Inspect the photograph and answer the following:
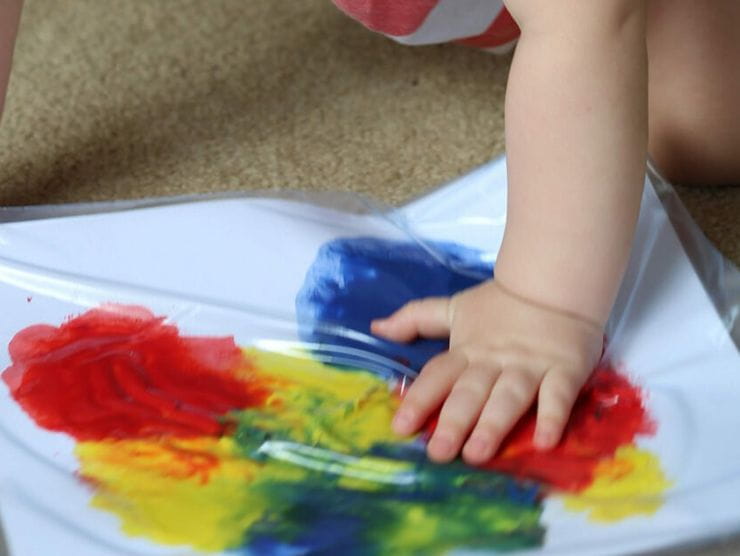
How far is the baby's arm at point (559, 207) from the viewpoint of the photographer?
0.59 m

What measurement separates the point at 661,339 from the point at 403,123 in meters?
0.32

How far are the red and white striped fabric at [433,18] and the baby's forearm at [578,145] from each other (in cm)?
22

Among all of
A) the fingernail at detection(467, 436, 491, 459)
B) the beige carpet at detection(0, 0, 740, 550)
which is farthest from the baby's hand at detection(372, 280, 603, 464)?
the beige carpet at detection(0, 0, 740, 550)

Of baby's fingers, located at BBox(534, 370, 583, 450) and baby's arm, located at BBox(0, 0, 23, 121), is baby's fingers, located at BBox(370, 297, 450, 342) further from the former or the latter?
baby's arm, located at BBox(0, 0, 23, 121)

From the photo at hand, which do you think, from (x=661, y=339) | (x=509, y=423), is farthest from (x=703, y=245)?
(x=509, y=423)

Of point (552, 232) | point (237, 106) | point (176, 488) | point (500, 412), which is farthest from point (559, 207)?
point (237, 106)

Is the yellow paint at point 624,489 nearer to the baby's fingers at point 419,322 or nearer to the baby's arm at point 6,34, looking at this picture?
Answer: the baby's fingers at point 419,322

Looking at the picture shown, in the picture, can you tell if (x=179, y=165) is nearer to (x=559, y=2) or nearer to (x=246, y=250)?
(x=246, y=250)

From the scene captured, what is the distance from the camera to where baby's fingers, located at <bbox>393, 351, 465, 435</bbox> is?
0.58 m

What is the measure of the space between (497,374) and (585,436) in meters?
0.05

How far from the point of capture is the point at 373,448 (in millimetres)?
567

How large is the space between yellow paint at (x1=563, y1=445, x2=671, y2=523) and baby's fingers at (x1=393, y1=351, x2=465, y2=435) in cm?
8

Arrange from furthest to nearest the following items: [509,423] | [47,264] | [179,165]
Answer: [179,165] < [47,264] < [509,423]

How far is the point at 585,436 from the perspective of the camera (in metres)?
0.57
